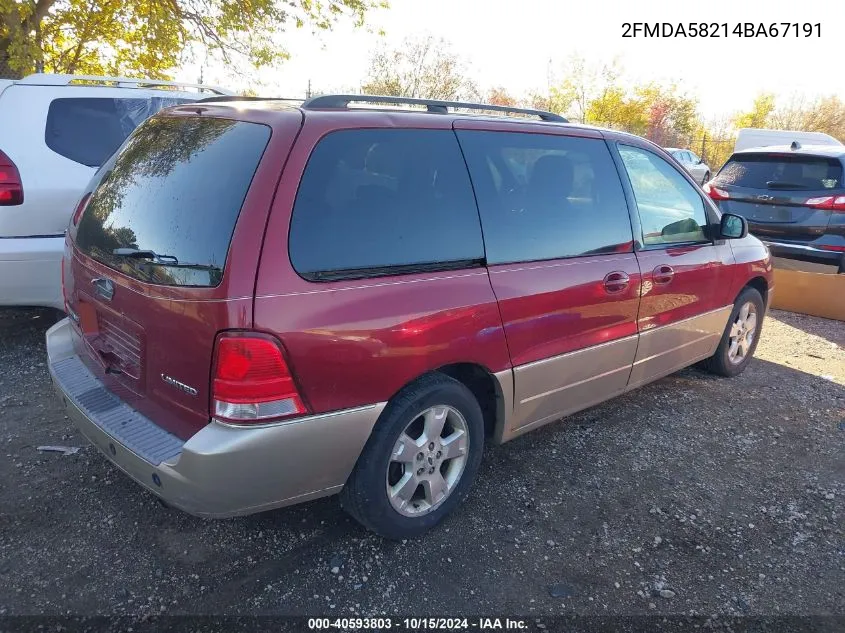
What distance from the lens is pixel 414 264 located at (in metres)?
2.53

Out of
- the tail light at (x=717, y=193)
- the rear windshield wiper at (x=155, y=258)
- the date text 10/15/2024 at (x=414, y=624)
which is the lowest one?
the date text 10/15/2024 at (x=414, y=624)

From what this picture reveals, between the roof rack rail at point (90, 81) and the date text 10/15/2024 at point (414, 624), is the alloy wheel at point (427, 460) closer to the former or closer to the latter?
the date text 10/15/2024 at point (414, 624)

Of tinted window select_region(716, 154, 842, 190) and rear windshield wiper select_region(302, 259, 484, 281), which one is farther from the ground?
tinted window select_region(716, 154, 842, 190)

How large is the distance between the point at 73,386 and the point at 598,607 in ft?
7.85

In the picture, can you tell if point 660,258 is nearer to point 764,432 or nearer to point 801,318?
point 764,432

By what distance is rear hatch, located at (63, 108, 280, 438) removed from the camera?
213 centimetres

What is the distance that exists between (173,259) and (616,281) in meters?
2.20

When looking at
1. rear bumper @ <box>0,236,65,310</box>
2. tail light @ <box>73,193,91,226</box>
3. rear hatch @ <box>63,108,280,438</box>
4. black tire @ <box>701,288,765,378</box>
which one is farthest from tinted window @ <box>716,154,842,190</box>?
rear bumper @ <box>0,236,65,310</box>

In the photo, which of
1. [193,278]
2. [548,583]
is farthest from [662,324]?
[193,278]

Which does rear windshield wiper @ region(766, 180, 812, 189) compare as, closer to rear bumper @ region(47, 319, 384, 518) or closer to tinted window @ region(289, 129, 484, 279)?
tinted window @ region(289, 129, 484, 279)

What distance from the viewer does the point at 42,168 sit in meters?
4.25

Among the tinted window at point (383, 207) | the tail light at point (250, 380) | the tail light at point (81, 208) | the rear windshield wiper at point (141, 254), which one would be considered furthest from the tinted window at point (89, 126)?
the tail light at point (250, 380)

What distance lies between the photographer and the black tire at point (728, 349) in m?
4.66

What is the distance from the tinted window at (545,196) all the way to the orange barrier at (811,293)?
4.38 metres
